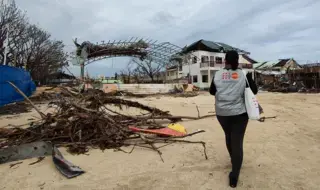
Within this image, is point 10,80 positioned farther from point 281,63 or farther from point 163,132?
point 281,63

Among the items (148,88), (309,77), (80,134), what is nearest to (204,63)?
(309,77)

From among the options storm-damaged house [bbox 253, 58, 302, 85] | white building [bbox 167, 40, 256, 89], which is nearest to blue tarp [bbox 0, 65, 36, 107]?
white building [bbox 167, 40, 256, 89]

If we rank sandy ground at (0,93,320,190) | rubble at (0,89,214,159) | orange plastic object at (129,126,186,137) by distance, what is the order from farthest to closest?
orange plastic object at (129,126,186,137) < rubble at (0,89,214,159) < sandy ground at (0,93,320,190)

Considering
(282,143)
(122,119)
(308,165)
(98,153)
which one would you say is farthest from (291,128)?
(98,153)

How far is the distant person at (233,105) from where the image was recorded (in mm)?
3000

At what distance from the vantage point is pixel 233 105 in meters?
3.03

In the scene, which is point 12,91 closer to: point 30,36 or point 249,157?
point 249,157

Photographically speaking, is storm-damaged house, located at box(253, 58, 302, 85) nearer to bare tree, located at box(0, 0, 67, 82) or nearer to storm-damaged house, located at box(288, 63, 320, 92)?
storm-damaged house, located at box(288, 63, 320, 92)

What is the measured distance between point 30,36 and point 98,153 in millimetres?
28521

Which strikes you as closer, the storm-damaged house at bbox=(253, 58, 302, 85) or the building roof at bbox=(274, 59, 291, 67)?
the storm-damaged house at bbox=(253, 58, 302, 85)

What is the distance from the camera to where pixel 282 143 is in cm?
489

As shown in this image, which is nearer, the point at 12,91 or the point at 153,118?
the point at 153,118

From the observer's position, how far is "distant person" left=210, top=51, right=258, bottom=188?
118 inches

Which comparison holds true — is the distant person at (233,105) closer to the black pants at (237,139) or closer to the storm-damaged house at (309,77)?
the black pants at (237,139)
